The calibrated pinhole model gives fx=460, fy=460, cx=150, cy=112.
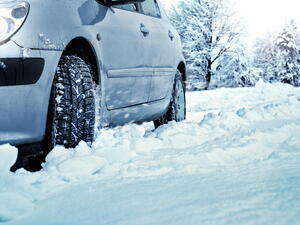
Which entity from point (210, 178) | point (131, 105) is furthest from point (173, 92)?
point (210, 178)

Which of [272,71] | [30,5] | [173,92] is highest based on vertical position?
[30,5]

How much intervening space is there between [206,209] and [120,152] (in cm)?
118

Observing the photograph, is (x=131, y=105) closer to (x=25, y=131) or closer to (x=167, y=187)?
(x=25, y=131)

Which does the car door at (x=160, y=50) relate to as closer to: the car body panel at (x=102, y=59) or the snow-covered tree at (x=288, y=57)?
the car body panel at (x=102, y=59)

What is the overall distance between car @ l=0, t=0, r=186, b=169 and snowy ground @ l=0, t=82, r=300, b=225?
207 millimetres

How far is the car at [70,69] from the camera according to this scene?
2.41 meters

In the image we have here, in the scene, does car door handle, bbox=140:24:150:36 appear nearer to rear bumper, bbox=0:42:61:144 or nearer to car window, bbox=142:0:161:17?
car window, bbox=142:0:161:17

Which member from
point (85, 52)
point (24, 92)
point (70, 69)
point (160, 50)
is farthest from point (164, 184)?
point (160, 50)

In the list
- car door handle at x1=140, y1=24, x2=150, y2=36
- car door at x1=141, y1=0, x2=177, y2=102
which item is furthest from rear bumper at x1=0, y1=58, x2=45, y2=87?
car door at x1=141, y1=0, x2=177, y2=102

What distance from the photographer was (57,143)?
2.72 m

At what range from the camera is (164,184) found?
1947 millimetres

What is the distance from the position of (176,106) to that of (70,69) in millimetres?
2437

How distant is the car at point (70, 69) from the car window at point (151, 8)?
2.9 inches

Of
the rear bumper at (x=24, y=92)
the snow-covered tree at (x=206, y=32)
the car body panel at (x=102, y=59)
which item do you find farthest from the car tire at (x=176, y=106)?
the snow-covered tree at (x=206, y=32)
